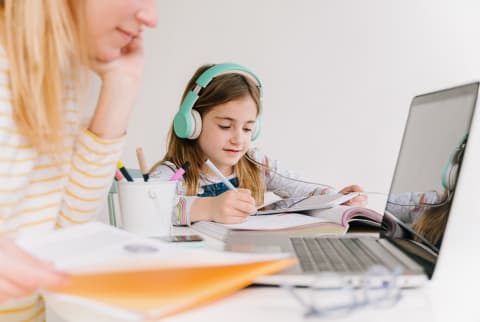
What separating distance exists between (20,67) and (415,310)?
0.60 m

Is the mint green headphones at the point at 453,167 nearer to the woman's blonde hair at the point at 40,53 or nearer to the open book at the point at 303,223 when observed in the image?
the open book at the point at 303,223

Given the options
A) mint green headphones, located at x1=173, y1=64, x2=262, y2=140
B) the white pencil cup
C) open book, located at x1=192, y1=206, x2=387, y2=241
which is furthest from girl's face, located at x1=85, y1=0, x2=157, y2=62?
mint green headphones, located at x1=173, y1=64, x2=262, y2=140

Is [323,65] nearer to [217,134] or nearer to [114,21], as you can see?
[217,134]

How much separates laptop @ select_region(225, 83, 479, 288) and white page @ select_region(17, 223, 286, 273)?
0.35ft

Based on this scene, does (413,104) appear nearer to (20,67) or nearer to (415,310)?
(415,310)

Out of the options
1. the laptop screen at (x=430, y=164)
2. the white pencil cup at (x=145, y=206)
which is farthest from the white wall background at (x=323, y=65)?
the laptop screen at (x=430, y=164)

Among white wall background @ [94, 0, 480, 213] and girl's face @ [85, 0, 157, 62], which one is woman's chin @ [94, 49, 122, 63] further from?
white wall background @ [94, 0, 480, 213]

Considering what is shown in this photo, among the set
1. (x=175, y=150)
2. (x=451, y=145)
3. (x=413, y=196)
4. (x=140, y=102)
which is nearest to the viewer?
(x=451, y=145)

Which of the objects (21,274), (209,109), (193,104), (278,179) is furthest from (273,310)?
(278,179)

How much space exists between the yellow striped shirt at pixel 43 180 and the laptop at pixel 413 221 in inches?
10.2

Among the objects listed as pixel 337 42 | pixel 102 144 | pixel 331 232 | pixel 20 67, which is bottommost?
pixel 331 232

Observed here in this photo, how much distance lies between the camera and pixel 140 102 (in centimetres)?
277

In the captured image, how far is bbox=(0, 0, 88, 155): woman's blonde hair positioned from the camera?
74cm

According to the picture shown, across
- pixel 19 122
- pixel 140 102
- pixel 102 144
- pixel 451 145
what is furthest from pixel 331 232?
pixel 140 102
